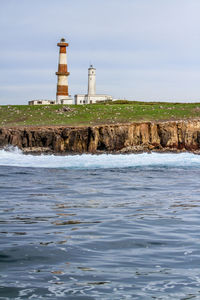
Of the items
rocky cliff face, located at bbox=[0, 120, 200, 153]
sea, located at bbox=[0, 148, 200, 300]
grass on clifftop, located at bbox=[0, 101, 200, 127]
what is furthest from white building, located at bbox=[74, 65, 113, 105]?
sea, located at bbox=[0, 148, 200, 300]

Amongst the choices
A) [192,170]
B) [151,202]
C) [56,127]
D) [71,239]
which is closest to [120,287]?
[71,239]

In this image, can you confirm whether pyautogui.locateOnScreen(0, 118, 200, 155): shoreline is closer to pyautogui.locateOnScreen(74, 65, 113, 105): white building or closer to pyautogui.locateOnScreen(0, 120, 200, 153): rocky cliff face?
pyautogui.locateOnScreen(0, 120, 200, 153): rocky cliff face

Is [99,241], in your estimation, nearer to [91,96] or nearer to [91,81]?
[91,96]

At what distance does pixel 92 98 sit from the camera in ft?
233

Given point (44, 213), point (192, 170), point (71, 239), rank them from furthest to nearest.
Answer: point (192, 170), point (44, 213), point (71, 239)

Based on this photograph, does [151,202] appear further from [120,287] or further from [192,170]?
[192,170]

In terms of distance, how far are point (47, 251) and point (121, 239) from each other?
136cm

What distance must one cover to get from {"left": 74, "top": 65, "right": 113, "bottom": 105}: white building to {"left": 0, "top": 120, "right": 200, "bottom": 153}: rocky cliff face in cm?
3545

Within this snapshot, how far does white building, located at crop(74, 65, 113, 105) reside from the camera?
70875 mm

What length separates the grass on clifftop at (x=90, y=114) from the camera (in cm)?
3872

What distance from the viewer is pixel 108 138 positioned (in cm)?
3262

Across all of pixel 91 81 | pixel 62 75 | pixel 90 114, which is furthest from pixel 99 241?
pixel 91 81

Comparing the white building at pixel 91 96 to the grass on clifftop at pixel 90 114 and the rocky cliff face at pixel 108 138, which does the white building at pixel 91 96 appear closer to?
the grass on clifftop at pixel 90 114

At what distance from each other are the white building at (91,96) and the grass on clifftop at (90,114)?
2421 cm
